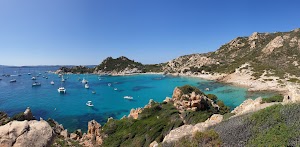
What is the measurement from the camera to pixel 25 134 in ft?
40.9

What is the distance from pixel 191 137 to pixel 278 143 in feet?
13.9

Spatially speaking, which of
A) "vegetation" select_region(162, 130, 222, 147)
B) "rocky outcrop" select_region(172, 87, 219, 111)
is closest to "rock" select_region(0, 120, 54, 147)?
"vegetation" select_region(162, 130, 222, 147)

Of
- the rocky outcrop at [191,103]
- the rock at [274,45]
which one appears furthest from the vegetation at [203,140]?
the rock at [274,45]

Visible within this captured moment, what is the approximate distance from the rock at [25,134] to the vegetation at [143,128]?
45.1 ft

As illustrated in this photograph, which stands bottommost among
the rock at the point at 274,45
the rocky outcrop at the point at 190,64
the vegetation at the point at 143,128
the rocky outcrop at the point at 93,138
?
the rocky outcrop at the point at 93,138

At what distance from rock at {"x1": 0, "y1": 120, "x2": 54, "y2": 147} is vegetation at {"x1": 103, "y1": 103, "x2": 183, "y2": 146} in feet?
45.1

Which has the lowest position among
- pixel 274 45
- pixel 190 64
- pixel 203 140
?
pixel 203 140

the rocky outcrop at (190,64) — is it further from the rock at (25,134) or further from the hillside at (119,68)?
the rock at (25,134)

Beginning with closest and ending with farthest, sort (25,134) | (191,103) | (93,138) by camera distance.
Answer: (25,134) → (93,138) → (191,103)

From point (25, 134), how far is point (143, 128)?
17.2m

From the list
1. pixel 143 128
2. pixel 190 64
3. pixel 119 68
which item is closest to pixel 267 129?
pixel 143 128

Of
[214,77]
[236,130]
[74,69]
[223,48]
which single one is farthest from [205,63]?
[236,130]

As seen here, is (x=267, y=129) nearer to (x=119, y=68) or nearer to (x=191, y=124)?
(x=191, y=124)

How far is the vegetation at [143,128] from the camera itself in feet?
84.9
